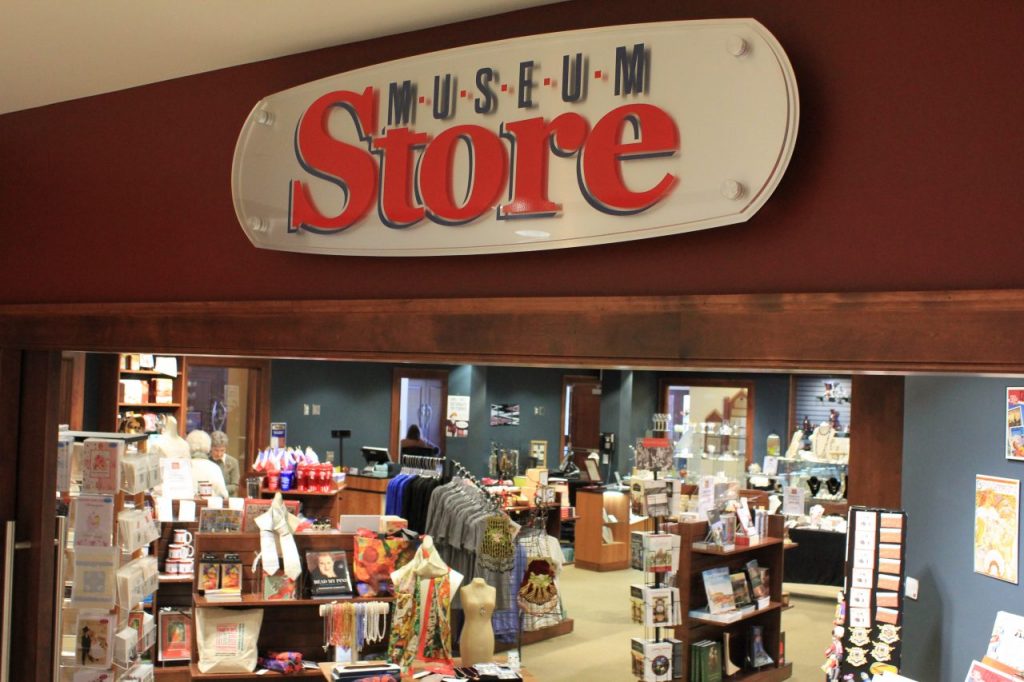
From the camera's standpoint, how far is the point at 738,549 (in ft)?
22.9

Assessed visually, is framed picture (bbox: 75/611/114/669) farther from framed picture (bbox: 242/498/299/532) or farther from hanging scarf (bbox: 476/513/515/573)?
hanging scarf (bbox: 476/513/515/573)

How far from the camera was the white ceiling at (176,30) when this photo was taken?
243 centimetres

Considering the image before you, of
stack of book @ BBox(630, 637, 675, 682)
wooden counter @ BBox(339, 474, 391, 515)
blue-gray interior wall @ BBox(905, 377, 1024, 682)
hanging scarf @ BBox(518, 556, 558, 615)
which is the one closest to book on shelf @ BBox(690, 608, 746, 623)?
stack of book @ BBox(630, 637, 675, 682)

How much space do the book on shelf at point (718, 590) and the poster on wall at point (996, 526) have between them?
192 cm

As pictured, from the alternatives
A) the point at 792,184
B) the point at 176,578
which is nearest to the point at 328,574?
the point at 176,578

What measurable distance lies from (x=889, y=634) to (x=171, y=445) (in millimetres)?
5725

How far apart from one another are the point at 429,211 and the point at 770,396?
13323 millimetres

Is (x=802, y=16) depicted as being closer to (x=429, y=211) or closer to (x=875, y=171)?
(x=875, y=171)

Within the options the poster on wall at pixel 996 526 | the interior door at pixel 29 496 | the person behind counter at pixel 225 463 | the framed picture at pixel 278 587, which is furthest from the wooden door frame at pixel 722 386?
the interior door at pixel 29 496

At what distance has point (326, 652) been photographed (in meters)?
5.71

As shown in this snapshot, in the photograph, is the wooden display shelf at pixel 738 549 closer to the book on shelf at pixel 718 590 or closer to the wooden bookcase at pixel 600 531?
the book on shelf at pixel 718 590

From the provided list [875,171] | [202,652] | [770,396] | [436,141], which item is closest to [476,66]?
[436,141]

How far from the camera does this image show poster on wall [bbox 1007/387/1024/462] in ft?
16.3

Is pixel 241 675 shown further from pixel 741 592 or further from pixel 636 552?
pixel 636 552
